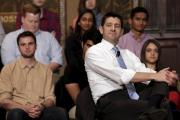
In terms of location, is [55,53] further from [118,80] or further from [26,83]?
[118,80]

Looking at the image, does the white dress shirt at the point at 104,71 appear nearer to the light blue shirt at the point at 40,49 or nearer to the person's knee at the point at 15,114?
the person's knee at the point at 15,114

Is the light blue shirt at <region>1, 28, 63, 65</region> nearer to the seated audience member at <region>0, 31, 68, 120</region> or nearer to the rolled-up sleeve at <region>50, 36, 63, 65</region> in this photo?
the rolled-up sleeve at <region>50, 36, 63, 65</region>

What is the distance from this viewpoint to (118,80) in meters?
5.29

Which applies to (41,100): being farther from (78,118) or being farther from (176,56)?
(176,56)

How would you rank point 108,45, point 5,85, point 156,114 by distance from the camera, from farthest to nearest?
1. point 5,85
2. point 108,45
3. point 156,114

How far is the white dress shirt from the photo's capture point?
17.3 feet

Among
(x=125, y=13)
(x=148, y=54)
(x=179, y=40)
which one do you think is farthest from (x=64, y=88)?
(x=179, y=40)

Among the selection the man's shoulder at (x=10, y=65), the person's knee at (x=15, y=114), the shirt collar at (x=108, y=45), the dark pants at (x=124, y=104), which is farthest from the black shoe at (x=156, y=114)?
the man's shoulder at (x=10, y=65)

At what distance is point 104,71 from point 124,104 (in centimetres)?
39

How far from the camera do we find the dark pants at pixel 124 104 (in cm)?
505

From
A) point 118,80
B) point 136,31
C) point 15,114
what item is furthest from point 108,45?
point 136,31

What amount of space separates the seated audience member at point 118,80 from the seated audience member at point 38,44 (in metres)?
1.08

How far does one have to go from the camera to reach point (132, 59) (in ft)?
18.3

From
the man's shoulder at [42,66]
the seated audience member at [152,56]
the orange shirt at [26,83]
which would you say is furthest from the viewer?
the seated audience member at [152,56]
